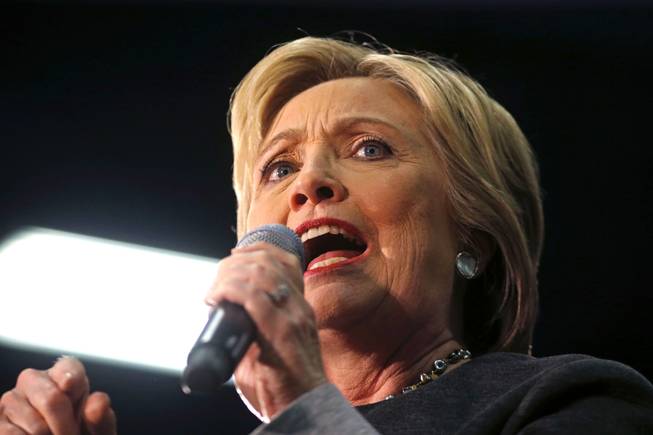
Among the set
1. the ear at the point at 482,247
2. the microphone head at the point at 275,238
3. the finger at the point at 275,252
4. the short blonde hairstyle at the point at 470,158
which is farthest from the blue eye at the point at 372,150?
the finger at the point at 275,252

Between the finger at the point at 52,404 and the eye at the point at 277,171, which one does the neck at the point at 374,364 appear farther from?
the finger at the point at 52,404

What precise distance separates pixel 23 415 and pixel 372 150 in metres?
0.80

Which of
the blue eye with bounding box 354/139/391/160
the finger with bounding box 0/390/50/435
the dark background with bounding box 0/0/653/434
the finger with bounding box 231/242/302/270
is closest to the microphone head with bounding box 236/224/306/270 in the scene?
the finger with bounding box 231/242/302/270

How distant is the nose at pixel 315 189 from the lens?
1781mm

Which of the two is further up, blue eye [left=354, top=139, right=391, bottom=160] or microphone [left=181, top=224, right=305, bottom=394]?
microphone [left=181, top=224, right=305, bottom=394]

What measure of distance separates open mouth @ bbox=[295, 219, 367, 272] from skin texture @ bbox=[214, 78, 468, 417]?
13 millimetres

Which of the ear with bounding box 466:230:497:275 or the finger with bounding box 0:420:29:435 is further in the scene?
the ear with bounding box 466:230:497:275

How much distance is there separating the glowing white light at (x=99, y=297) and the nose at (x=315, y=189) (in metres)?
1.11

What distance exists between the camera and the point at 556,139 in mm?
2680

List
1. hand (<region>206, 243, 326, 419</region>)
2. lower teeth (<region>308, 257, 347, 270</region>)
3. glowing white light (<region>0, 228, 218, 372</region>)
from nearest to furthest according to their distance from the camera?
1. hand (<region>206, 243, 326, 419</region>)
2. lower teeth (<region>308, 257, 347, 270</region>)
3. glowing white light (<region>0, 228, 218, 372</region>)

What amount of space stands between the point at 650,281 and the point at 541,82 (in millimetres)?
578

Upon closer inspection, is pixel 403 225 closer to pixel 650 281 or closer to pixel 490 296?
pixel 490 296

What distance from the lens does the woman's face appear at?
1.76 meters

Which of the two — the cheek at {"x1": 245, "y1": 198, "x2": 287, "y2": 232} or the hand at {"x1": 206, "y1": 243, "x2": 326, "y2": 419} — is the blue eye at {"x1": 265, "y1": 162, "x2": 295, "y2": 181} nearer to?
the cheek at {"x1": 245, "y1": 198, "x2": 287, "y2": 232}
